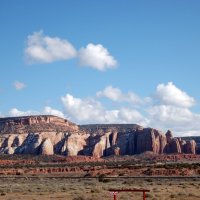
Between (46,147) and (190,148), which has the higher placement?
(46,147)

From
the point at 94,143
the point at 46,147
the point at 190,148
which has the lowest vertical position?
the point at 190,148

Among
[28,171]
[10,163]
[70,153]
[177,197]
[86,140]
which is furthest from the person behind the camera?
[86,140]

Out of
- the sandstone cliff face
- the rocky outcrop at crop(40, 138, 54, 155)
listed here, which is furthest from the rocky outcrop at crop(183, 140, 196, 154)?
the rocky outcrop at crop(40, 138, 54, 155)

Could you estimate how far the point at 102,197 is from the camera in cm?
3250

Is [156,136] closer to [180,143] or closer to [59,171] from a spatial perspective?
[180,143]

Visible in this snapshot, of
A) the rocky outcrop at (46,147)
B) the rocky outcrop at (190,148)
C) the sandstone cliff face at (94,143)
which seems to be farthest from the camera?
the rocky outcrop at (190,148)

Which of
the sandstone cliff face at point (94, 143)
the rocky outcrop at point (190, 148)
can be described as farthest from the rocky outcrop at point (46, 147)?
the rocky outcrop at point (190, 148)

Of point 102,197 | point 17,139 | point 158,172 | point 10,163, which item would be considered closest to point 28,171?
point 158,172

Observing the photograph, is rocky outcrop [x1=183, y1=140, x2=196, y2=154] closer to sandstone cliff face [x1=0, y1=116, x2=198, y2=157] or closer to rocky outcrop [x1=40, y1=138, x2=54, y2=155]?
sandstone cliff face [x1=0, y1=116, x2=198, y2=157]

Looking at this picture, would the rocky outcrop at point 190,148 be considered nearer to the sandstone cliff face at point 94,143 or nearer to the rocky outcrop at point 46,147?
the sandstone cliff face at point 94,143

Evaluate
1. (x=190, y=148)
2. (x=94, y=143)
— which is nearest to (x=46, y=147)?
(x=94, y=143)

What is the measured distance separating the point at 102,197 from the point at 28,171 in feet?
187

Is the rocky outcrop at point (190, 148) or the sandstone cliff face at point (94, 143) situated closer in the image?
the sandstone cliff face at point (94, 143)

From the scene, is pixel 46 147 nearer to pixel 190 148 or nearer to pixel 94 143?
pixel 94 143
